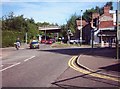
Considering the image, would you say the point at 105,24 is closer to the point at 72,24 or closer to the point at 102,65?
the point at 72,24

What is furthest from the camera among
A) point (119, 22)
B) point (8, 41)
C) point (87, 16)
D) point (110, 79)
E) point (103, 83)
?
point (87, 16)

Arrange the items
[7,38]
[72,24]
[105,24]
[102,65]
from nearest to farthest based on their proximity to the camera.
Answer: [102,65]
[7,38]
[105,24]
[72,24]

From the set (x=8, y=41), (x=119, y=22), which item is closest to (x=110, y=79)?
(x=119, y=22)

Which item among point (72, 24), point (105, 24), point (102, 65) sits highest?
point (72, 24)

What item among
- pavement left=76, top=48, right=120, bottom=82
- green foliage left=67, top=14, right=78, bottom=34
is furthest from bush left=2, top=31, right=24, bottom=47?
green foliage left=67, top=14, right=78, bottom=34

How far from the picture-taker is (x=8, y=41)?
66812 mm

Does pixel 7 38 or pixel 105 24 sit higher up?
pixel 105 24

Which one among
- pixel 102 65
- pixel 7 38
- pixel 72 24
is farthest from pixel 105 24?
pixel 102 65

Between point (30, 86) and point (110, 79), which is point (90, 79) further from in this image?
point (30, 86)

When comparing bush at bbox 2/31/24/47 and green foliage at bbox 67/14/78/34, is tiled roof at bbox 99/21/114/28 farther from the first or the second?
green foliage at bbox 67/14/78/34

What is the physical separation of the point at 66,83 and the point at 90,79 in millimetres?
1525

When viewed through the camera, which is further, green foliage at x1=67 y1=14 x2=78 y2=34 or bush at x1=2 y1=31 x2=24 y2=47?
green foliage at x1=67 y1=14 x2=78 y2=34

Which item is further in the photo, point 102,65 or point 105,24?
point 105,24

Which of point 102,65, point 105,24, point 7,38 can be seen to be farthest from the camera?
point 105,24
